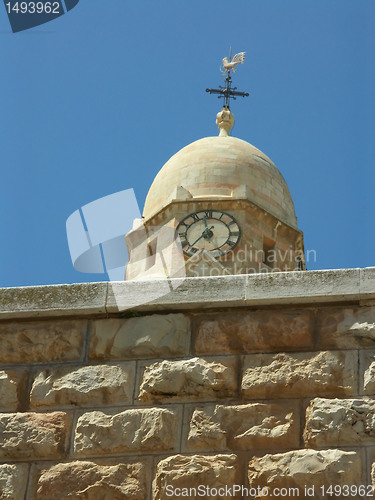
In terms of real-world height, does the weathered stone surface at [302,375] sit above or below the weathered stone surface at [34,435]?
above

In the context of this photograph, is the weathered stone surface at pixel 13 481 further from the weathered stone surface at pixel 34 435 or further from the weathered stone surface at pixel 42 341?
the weathered stone surface at pixel 42 341

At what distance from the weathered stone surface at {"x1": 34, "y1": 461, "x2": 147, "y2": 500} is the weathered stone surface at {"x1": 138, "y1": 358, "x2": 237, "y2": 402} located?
37 cm

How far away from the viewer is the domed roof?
2739 centimetres

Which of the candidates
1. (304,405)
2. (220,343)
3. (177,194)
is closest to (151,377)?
(220,343)

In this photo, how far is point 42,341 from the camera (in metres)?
5.84

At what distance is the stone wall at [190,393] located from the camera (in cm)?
518

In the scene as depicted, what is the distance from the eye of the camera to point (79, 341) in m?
5.79

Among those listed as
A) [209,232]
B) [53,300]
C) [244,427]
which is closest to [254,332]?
Answer: [244,427]

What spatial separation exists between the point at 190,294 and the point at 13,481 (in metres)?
1.23

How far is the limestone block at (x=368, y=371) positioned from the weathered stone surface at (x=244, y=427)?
336 mm

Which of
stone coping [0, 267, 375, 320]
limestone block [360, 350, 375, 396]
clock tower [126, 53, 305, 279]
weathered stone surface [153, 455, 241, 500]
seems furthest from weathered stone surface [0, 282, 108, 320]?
clock tower [126, 53, 305, 279]
